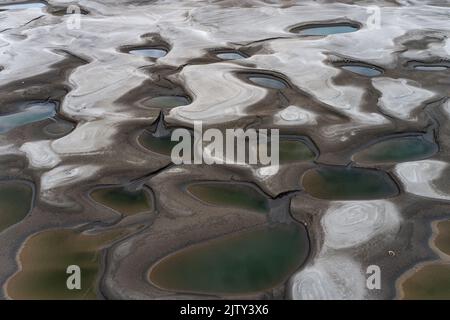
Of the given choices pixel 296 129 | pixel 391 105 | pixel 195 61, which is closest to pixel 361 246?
pixel 296 129

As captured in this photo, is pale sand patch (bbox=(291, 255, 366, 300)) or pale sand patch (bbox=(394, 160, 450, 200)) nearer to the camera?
pale sand patch (bbox=(291, 255, 366, 300))

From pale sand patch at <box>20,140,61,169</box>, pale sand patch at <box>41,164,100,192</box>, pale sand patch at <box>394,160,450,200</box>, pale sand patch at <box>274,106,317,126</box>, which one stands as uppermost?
pale sand patch at <box>274,106,317,126</box>

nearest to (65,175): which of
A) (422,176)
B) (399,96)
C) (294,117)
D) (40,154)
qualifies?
(40,154)

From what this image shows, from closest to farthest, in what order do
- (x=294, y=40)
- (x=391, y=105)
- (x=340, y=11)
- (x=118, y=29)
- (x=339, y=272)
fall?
(x=339, y=272)
(x=391, y=105)
(x=294, y=40)
(x=118, y=29)
(x=340, y=11)

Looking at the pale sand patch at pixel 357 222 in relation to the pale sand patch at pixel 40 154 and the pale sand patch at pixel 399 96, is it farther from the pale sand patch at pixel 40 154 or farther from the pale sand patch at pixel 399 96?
the pale sand patch at pixel 40 154

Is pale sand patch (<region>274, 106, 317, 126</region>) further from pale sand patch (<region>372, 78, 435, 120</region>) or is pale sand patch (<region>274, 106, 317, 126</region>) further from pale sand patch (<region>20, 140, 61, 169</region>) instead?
pale sand patch (<region>20, 140, 61, 169</region>)

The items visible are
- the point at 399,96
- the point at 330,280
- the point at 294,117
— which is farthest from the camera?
the point at 399,96

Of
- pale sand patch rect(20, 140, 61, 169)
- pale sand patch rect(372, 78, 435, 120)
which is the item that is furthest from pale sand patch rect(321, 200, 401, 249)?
pale sand patch rect(20, 140, 61, 169)

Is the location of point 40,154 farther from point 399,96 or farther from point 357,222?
point 399,96

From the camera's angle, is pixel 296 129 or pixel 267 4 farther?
pixel 267 4

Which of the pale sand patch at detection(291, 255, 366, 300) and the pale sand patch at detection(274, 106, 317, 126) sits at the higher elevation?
the pale sand patch at detection(274, 106, 317, 126)

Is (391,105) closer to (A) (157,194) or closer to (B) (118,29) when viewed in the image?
(A) (157,194)
